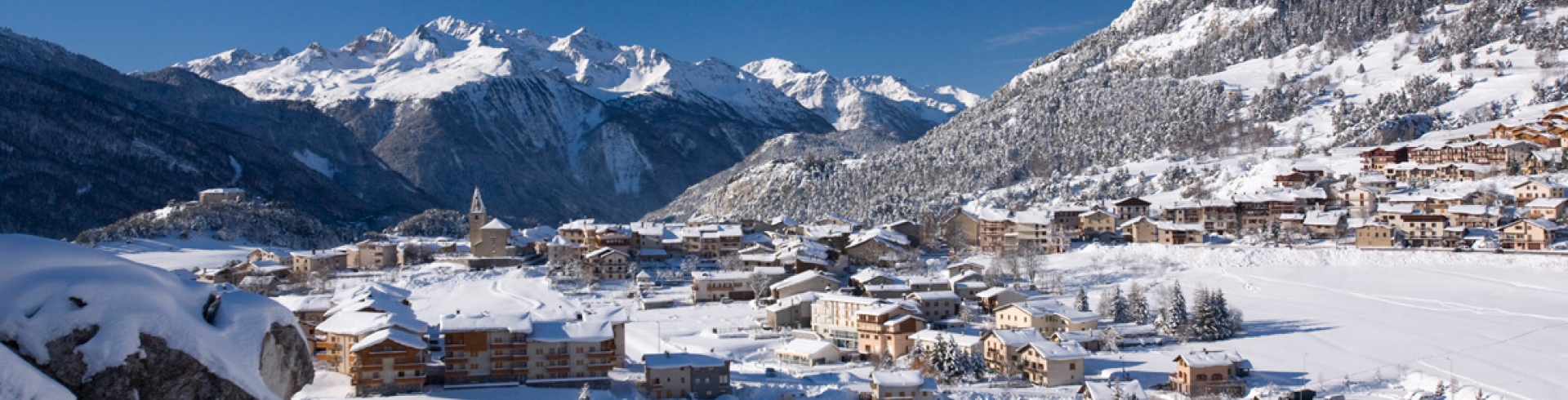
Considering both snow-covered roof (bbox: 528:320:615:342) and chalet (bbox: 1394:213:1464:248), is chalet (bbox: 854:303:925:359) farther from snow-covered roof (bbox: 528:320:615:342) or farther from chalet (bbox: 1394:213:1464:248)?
chalet (bbox: 1394:213:1464:248)

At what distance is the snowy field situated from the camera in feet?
109

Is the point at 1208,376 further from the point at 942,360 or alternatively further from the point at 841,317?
the point at 841,317

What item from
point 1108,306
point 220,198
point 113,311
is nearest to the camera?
point 113,311

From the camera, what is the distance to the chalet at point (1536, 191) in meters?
60.2

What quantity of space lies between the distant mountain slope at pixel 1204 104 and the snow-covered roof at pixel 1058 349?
156ft

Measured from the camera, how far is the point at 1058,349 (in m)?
35.5

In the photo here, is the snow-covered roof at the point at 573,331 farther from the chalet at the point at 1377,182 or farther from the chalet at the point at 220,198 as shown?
the chalet at the point at 220,198

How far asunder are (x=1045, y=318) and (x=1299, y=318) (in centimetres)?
1013

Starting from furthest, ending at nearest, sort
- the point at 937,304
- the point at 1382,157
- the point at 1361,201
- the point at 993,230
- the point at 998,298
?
the point at 1382,157 < the point at 993,230 < the point at 1361,201 < the point at 998,298 < the point at 937,304

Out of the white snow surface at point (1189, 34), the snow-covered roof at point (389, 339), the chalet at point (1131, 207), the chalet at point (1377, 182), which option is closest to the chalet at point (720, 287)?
the snow-covered roof at point (389, 339)

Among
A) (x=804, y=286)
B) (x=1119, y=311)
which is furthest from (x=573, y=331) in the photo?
(x=1119, y=311)

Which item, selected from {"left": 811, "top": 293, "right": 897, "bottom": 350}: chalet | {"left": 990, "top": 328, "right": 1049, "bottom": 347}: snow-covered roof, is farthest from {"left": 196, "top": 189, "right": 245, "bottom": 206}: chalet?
{"left": 990, "top": 328, "right": 1049, "bottom": 347}: snow-covered roof

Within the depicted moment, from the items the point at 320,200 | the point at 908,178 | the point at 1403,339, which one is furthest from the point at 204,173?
the point at 1403,339

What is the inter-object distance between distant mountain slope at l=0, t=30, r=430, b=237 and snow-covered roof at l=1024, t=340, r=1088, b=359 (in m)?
91.9
